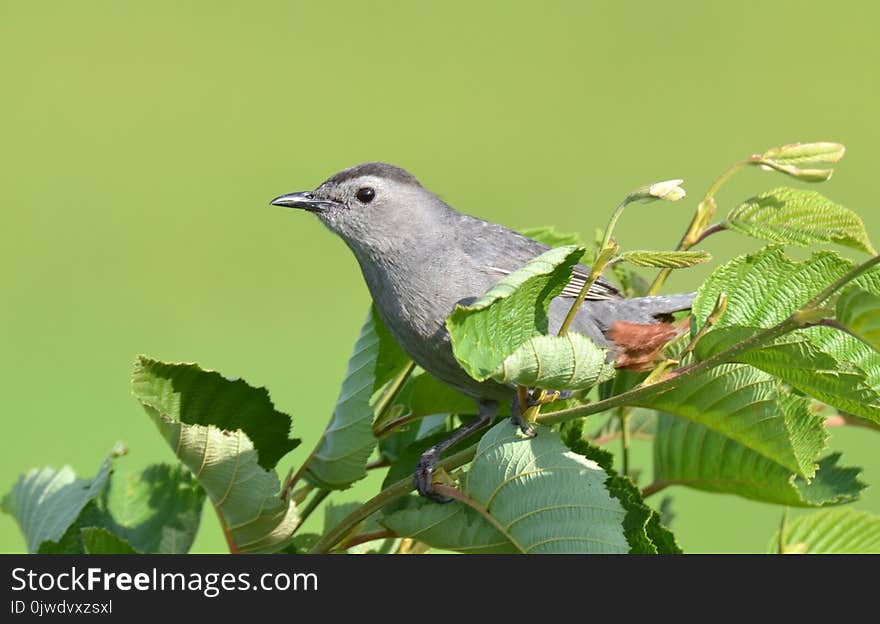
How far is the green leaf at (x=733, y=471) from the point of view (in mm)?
1871

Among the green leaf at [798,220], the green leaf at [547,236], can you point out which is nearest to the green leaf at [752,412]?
the green leaf at [798,220]

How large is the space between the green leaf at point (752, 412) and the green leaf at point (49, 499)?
0.99 m

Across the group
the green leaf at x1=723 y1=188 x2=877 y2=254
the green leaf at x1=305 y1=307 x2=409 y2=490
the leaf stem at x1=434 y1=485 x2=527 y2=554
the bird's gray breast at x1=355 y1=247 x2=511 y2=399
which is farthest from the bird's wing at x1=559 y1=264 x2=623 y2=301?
the leaf stem at x1=434 y1=485 x2=527 y2=554

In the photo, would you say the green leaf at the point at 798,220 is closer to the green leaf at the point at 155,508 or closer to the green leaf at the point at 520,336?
the green leaf at the point at 520,336

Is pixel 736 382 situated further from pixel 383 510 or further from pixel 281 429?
pixel 281 429

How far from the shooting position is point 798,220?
1.82 metres

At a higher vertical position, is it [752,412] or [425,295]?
[425,295]

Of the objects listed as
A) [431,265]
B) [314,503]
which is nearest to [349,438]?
[314,503]

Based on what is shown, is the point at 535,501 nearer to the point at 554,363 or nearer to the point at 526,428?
the point at 526,428

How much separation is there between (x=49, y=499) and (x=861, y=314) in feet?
4.90

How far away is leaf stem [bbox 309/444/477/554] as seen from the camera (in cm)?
164

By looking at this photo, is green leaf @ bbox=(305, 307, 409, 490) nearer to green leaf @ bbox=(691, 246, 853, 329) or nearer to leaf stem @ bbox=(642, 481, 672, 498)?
leaf stem @ bbox=(642, 481, 672, 498)

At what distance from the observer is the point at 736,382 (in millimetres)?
1702
